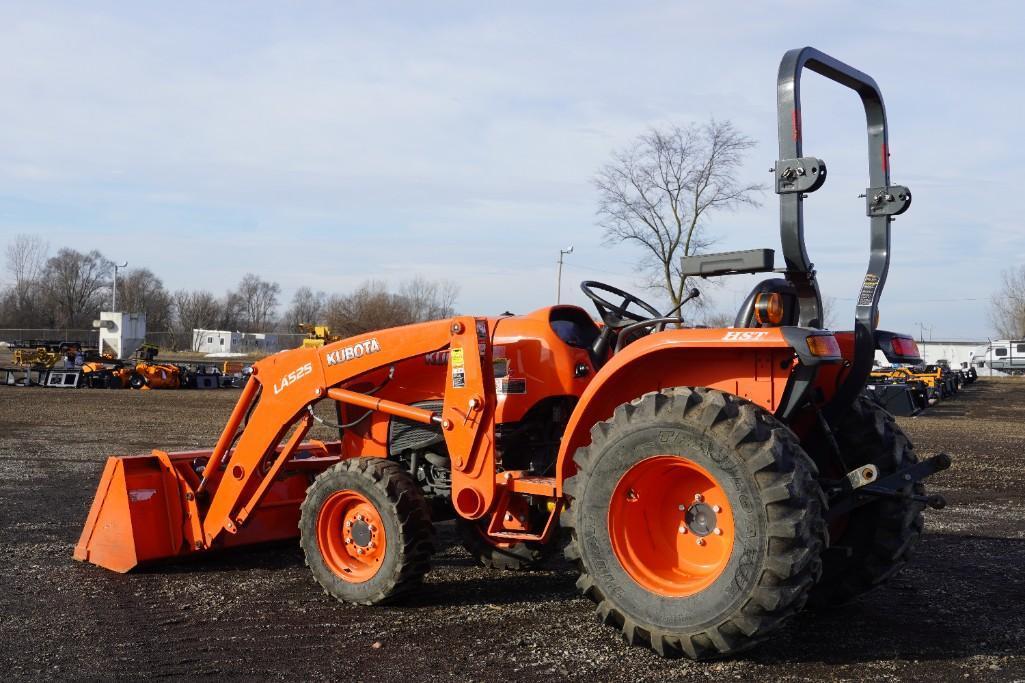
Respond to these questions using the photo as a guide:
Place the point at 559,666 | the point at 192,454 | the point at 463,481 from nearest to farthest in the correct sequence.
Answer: the point at 559,666, the point at 463,481, the point at 192,454

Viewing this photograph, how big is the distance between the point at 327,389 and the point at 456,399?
1.03 meters

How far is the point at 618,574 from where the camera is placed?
4543mm

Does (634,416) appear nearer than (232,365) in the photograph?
Yes

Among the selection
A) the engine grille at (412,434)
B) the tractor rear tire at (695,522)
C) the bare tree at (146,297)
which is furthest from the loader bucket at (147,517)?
the bare tree at (146,297)

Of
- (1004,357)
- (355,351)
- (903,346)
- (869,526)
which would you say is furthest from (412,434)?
(1004,357)

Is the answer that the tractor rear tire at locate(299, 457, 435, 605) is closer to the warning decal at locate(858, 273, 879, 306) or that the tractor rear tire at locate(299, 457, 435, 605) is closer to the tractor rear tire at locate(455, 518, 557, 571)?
the tractor rear tire at locate(455, 518, 557, 571)

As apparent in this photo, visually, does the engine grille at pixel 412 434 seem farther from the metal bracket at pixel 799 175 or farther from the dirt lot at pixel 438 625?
the metal bracket at pixel 799 175

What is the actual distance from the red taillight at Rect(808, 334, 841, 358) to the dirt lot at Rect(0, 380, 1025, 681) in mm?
1409

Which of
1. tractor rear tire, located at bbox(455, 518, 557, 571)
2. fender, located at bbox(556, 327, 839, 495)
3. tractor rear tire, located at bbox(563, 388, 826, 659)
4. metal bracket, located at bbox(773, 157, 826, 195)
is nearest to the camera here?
tractor rear tire, located at bbox(563, 388, 826, 659)

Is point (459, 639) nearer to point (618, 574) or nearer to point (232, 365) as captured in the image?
point (618, 574)

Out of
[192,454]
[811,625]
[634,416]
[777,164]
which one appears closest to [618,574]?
[634,416]

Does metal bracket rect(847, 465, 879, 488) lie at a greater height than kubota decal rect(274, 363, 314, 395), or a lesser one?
lesser

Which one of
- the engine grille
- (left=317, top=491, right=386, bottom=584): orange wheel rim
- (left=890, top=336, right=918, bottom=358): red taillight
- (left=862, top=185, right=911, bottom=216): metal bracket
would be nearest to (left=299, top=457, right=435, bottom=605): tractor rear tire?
(left=317, top=491, right=386, bottom=584): orange wheel rim

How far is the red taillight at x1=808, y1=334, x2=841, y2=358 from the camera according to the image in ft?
13.6
